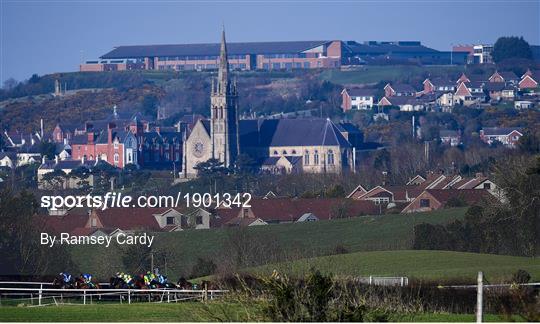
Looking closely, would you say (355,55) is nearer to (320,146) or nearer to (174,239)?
(320,146)

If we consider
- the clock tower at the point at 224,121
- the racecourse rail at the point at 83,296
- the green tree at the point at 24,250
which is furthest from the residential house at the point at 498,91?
the racecourse rail at the point at 83,296

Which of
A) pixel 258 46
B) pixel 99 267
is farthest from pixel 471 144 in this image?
pixel 99 267

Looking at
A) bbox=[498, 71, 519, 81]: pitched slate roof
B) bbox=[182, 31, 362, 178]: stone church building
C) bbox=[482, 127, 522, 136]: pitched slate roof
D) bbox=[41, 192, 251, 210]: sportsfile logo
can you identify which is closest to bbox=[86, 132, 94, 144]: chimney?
bbox=[182, 31, 362, 178]: stone church building

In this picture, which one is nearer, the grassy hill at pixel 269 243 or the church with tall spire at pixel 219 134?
the grassy hill at pixel 269 243

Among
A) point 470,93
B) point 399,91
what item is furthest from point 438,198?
point 399,91

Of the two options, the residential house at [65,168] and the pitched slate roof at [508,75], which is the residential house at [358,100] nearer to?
the pitched slate roof at [508,75]

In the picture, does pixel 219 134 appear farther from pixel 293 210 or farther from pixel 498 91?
pixel 293 210

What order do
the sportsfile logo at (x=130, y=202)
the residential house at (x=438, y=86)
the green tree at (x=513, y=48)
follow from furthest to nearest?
1. the green tree at (x=513, y=48)
2. the residential house at (x=438, y=86)
3. the sportsfile logo at (x=130, y=202)
